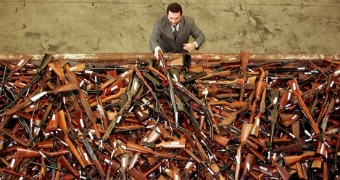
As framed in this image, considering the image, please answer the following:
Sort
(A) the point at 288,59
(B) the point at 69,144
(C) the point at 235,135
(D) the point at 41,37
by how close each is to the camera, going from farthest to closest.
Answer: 1. (D) the point at 41,37
2. (A) the point at 288,59
3. (C) the point at 235,135
4. (B) the point at 69,144

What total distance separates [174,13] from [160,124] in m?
1.29

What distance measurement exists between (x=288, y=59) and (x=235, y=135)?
3.69 ft

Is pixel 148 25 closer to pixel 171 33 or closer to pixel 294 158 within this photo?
pixel 171 33

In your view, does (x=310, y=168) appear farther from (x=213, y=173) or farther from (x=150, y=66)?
(x=150, y=66)

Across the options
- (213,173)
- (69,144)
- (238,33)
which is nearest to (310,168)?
(213,173)

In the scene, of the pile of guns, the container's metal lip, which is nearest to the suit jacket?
the container's metal lip

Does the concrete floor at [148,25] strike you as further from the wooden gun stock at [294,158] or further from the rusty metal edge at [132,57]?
the wooden gun stock at [294,158]

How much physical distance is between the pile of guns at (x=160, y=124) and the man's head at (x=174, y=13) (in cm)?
61

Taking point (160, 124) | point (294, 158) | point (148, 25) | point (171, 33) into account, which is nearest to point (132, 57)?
point (171, 33)

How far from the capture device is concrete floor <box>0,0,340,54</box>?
5.28 meters

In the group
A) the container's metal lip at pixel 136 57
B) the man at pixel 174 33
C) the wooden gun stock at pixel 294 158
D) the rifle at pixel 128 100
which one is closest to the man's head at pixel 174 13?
the man at pixel 174 33

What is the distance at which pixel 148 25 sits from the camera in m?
5.47

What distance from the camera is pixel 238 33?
5531 mm

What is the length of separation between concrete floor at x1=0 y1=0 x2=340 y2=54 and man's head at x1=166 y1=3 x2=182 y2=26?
135cm
